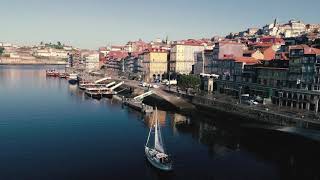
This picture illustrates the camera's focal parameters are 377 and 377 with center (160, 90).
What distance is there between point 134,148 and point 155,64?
123324 mm

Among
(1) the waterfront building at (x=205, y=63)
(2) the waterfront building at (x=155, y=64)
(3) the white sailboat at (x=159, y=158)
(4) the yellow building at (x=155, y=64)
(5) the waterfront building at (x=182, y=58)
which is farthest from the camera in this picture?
(2) the waterfront building at (x=155, y=64)

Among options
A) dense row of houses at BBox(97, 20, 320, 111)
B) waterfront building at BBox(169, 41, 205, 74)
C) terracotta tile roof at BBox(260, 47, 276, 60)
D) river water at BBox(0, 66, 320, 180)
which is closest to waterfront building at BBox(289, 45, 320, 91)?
dense row of houses at BBox(97, 20, 320, 111)

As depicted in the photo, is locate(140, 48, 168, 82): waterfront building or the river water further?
locate(140, 48, 168, 82): waterfront building

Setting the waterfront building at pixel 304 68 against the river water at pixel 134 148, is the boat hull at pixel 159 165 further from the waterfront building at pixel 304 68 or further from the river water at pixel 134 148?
the waterfront building at pixel 304 68

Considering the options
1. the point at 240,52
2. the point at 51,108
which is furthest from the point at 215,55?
the point at 51,108

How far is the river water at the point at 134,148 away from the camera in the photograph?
192 ft

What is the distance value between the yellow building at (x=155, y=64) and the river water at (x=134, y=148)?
8330 cm

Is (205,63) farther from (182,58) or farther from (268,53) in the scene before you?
(182,58)

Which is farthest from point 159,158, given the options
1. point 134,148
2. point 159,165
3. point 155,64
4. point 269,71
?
point 155,64

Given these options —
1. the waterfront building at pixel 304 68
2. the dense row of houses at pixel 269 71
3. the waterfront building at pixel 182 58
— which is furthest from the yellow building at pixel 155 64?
the waterfront building at pixel 304 68

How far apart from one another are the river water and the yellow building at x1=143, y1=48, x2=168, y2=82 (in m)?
83.3

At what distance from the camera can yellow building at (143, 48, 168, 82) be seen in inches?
7485

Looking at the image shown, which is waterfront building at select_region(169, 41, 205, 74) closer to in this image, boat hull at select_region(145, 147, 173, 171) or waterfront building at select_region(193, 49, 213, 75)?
waterfront building at select_region(193, 49, 213, 75)

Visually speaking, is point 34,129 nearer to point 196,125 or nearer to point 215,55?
point 196,125
